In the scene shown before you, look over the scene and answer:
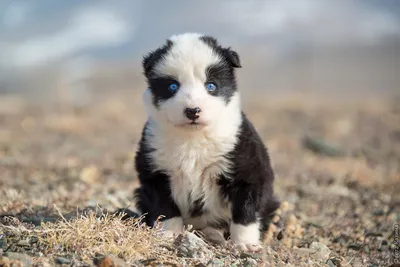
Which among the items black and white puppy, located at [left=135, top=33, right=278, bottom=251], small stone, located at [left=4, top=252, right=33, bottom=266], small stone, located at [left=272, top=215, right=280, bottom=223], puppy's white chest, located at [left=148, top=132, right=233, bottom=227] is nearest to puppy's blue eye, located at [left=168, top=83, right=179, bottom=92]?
black and white puppy, located at [left=135, top=33, right=278, bottom=251]

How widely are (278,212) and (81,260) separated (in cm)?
256

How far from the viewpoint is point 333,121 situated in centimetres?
1997

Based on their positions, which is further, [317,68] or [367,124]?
[317,68]

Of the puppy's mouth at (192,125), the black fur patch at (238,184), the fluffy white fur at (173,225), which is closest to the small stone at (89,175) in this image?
the black fur patch at (238,184)

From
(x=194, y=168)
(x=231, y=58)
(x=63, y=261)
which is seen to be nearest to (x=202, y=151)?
(x=194, y=168)

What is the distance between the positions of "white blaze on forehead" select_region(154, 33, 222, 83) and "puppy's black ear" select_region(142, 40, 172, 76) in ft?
0.28

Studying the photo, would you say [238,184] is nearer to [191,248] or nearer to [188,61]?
[191,248]

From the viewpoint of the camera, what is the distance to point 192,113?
515 centimetres

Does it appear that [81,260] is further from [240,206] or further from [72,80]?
[72,80]

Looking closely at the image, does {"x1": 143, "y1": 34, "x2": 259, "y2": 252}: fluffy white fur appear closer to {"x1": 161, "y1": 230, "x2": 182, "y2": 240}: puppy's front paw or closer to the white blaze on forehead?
the white blaze on forehead

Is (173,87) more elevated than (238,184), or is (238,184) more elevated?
(173,87)

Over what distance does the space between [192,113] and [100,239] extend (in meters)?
1.36

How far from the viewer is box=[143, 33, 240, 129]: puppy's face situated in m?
5.22

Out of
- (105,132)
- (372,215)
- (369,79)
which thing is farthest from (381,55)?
(372,215)
